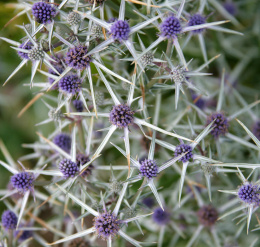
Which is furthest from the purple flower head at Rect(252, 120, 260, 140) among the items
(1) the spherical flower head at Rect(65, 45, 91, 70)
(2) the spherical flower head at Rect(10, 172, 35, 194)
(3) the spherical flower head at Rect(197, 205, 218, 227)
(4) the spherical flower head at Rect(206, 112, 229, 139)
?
(2) the spherical flower head at Rect(10, 172, 35, 194)

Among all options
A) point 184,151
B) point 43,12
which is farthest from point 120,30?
point 184,151

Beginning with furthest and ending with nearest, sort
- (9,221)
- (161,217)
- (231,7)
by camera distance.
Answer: (231,7), (161,217), (9,221)

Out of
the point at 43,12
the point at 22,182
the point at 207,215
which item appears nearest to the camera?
the point at 43,12

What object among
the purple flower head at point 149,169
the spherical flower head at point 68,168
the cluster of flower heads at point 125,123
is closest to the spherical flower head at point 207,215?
the cluster of flower heads at point 125,123

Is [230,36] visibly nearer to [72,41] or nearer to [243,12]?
[243,12]

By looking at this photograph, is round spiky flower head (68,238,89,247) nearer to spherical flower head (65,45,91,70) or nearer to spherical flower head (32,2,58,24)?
spherical flower head (65,45,91,70)

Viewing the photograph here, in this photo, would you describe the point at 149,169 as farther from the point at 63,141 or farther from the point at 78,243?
the point at 78,243

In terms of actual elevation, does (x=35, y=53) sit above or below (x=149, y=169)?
above
